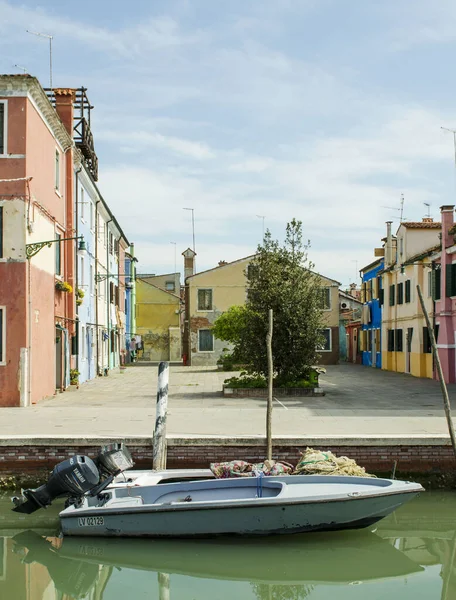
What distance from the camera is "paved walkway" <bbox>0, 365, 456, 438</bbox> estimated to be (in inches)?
559

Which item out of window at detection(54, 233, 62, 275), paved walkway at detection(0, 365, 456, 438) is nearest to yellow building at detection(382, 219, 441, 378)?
paved walkway at detection(0, 365, 456, 438)

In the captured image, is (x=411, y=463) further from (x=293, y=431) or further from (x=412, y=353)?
(x=412, y=353)

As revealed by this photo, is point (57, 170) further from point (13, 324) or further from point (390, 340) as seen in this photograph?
point (390, 340)

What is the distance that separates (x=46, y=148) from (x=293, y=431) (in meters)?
12.1

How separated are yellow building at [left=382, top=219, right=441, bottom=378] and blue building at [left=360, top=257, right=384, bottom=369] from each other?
1.66 metres

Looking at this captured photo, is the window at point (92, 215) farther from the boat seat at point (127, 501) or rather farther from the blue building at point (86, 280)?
the boat seat at point (127, 501)

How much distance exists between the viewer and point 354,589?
8859 millimetres

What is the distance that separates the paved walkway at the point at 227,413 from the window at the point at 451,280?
11.5 ft

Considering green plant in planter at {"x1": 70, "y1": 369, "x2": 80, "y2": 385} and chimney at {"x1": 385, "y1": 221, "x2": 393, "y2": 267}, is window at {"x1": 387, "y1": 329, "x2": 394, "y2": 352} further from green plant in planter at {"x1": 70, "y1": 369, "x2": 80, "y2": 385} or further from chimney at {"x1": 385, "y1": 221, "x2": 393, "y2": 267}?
green plant in planter at {"x1": 70, "y1": 369, "x2": 80, "y2": 385}

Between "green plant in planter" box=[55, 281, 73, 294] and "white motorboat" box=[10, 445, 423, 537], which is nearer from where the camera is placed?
"white motorboat" box=[10, 445, 423, 537]

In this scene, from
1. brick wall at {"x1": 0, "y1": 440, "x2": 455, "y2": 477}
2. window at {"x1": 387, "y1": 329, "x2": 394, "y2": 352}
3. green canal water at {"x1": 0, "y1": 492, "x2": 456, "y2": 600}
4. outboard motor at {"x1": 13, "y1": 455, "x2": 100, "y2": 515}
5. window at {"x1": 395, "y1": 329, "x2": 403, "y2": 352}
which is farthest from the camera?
window at {"x1": 387, "y1": 329, "x2": 394, "y2": 352}

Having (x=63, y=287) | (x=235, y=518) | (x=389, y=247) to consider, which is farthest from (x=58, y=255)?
(x=389, y=247)

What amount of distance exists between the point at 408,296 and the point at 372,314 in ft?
30.6

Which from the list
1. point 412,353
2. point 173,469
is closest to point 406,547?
point 173,469
